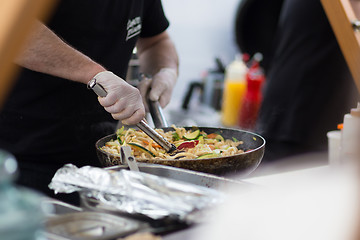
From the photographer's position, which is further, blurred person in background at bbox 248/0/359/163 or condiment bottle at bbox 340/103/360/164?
blurred person in background at bbox 248/0/359/163

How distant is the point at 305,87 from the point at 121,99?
190 cm

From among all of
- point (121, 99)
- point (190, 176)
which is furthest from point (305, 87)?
point (190, 176)

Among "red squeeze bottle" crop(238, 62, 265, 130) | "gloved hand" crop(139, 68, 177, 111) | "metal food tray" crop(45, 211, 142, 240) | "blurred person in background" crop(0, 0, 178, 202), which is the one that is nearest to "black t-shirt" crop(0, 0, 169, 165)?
"blurred person in background" crop(0, 0, 178, 202)

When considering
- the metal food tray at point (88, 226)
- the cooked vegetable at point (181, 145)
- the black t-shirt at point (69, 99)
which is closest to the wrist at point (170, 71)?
A: the black t-shirt at point (69, 99)

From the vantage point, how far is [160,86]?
2.09 meters

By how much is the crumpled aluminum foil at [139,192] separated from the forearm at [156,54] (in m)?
1.32

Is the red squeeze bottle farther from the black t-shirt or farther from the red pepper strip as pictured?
the red pepper strip

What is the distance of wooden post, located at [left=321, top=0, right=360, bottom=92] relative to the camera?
1.67 m

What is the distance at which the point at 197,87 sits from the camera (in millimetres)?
4309

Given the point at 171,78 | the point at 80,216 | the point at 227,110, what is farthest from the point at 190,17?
the point at 80,216

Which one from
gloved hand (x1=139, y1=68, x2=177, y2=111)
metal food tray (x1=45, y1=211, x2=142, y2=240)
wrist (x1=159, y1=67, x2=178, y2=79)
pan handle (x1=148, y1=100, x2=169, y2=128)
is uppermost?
wrist (x1=159, y1=67, x2=178, y2=79)

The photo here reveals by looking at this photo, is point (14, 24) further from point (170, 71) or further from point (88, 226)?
point (170, 71)

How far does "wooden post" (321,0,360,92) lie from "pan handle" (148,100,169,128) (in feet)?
2.22

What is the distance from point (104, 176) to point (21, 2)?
0.53 m
